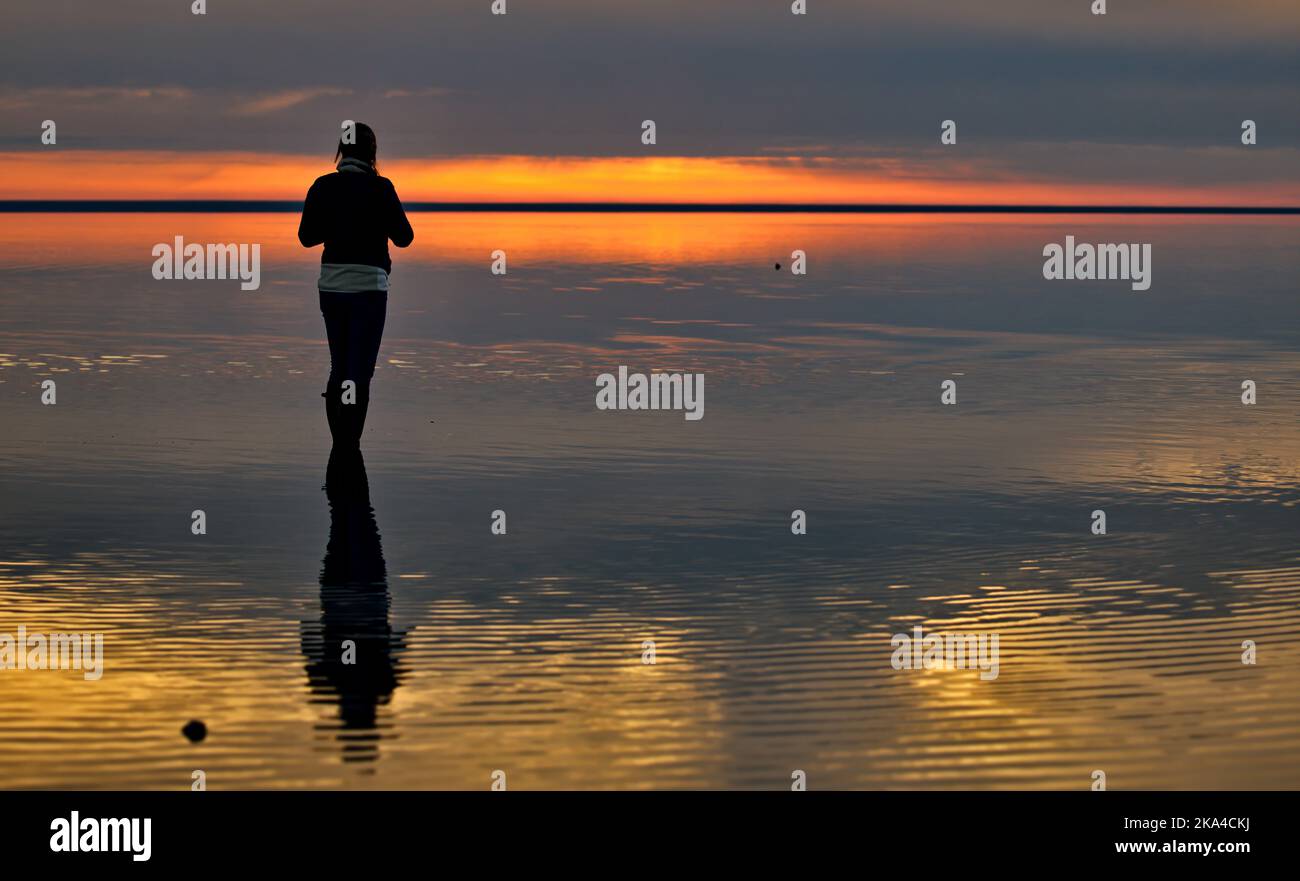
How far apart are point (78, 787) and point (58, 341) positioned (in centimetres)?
1737

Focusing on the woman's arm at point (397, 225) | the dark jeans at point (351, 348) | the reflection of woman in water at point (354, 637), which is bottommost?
the reflection of woman in water at point (354, 637)

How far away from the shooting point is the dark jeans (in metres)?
12.3

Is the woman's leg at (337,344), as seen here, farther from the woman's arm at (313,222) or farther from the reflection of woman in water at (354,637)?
the reflection of woman in water at (354,637)

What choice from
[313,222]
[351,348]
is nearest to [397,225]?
[313,222]

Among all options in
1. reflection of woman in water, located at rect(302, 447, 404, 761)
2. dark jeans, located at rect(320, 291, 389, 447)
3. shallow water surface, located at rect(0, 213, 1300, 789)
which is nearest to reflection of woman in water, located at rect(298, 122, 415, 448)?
dark jeans, located at rect(320, 291, 389, 447)

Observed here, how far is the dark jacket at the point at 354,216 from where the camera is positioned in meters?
12.3

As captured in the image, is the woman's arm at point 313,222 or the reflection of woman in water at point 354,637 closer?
the reflection of woman in water at point 354,637

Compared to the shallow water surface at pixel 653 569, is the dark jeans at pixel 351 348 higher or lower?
higher

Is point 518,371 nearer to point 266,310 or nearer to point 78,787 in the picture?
point 266,310

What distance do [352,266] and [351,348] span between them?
1.87ft

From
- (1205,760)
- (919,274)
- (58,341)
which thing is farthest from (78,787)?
(919,274)

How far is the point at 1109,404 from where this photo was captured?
16375 millimetres

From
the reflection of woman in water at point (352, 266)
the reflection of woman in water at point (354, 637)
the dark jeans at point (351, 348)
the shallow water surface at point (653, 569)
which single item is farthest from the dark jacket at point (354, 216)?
the reflection of woman in water at point (354, 637)

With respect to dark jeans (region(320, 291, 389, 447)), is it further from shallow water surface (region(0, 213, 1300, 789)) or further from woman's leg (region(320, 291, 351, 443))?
shallow water surface (region(0, 213, 1300, 789))
